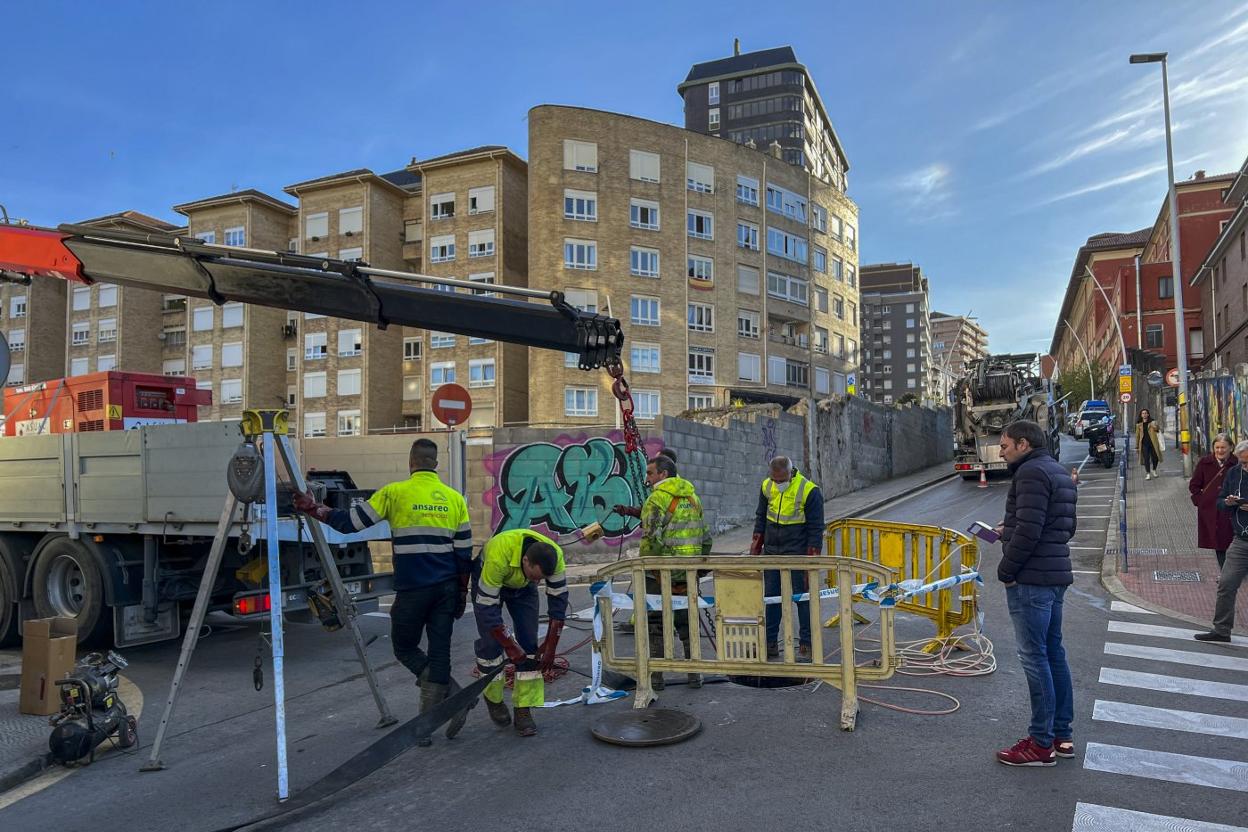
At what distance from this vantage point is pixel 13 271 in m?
8.17

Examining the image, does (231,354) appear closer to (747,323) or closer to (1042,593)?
(747,323)

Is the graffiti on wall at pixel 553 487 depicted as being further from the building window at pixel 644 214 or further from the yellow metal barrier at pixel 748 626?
the building window at pixel 644 214

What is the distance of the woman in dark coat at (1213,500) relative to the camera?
830 centimetres

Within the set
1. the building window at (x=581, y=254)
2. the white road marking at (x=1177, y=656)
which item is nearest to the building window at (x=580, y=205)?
the building window at (x=581, y=254)

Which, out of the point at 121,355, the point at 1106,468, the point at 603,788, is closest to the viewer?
the point at 603,788

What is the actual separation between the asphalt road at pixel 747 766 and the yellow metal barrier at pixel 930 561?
726mm

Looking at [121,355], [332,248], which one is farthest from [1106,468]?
[121,355]

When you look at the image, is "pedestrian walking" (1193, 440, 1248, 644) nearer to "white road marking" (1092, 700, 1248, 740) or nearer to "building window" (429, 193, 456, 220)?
"white road marking" (1092, 700, 1248, 740)

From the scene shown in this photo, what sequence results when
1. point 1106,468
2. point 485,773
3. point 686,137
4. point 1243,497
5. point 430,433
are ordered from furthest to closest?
point 686,137 < point 1106,468 < point 430,433 < point 1243,497 < point 485,773

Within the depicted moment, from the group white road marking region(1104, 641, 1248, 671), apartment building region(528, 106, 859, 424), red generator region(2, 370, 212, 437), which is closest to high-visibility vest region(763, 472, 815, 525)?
white road marking region(1104, 641, 1248, 671)

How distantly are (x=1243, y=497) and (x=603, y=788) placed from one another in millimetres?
6536

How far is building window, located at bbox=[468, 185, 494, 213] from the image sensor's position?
148 ft

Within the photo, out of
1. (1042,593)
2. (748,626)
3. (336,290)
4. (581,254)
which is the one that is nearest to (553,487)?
(336,290)

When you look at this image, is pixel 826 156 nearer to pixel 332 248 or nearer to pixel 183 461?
pixel 332 248
